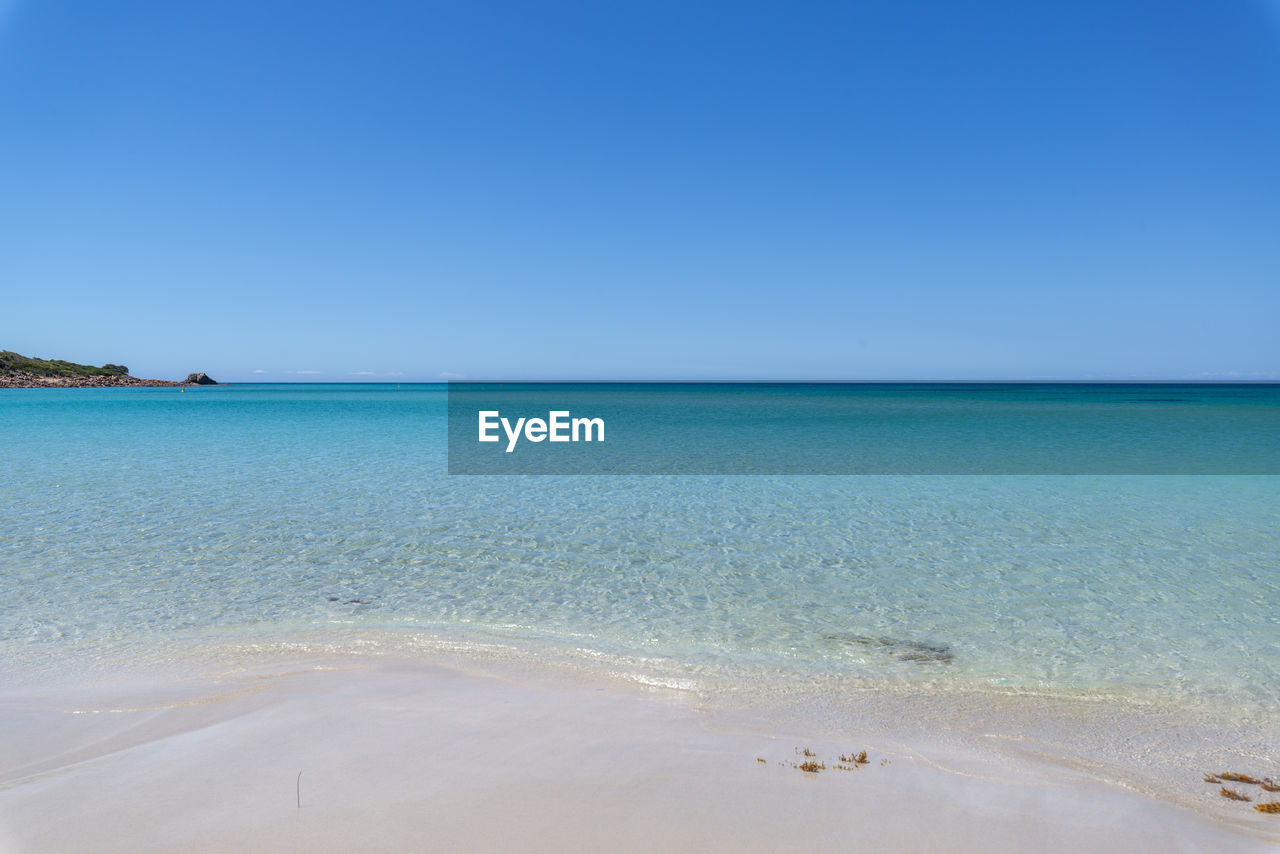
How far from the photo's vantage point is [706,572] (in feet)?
32.7

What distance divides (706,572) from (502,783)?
5.83 metres

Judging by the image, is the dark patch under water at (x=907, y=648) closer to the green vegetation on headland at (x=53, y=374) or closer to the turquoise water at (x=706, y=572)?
the turquoise water at (x=706, y=572)

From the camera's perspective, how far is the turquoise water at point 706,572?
7.12 meters

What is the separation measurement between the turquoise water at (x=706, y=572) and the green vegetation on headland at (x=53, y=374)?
134082 mm

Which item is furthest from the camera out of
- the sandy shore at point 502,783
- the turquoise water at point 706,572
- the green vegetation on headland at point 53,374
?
the green vegetation on headland at point 53,374

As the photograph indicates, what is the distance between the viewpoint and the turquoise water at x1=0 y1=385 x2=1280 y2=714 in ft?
23.4

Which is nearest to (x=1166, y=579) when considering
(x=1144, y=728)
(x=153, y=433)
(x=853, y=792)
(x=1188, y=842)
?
(x=1144, y=728)

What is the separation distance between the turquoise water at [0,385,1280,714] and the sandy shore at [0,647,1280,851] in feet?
4.90

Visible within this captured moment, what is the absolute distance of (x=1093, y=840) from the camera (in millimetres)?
3980

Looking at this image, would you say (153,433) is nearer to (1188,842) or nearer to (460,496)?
(460,496)
